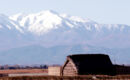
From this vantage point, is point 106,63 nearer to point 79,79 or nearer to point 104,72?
point 104,72

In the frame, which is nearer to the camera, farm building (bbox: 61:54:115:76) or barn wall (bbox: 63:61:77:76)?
farm building (bbox: 61:54:115:76)

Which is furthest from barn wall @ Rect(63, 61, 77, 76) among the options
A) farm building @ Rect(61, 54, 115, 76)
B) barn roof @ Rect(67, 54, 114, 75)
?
barn roof @ Rect(67, 54, 114, 75)

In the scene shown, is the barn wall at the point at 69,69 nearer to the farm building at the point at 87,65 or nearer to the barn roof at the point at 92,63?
the farm building at the point at 87,65

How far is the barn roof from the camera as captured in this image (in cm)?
8498

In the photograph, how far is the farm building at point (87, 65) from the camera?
84.8m

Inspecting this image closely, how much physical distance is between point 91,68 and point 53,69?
7453mm

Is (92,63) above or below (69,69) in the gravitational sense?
above

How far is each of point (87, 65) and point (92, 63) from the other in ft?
3.44

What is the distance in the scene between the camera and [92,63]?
8612cm

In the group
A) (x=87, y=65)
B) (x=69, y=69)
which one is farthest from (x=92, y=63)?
(x=69, y=69)

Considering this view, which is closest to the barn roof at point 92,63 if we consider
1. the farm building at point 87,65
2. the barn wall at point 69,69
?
the farm building at point 87,65

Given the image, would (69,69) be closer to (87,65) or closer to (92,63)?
(87,65)

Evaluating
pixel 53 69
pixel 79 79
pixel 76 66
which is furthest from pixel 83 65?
pixel 79 79

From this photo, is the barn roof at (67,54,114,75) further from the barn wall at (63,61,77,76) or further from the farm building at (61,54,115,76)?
the barn wall at (63,61,77,76)
